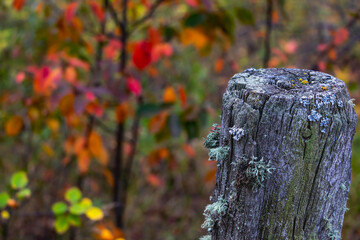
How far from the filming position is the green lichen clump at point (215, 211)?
101 centimetres

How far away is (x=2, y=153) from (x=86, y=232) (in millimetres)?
1514

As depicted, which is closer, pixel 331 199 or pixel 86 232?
pixel 331 199

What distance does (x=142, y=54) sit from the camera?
2.57 meters

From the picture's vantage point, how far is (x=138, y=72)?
8.84 feet

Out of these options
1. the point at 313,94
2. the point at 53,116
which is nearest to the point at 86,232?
the point at 53,116

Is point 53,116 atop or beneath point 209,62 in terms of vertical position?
beneath

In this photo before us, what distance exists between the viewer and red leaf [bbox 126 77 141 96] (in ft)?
7.95

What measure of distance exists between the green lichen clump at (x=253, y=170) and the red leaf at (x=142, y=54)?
1.74 meters

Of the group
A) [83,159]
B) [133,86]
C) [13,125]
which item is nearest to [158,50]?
[133,86]

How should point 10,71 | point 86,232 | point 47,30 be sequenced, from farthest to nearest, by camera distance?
point 10,71, point 86,232, point 47,30

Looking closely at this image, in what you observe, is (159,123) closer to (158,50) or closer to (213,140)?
(158,50)

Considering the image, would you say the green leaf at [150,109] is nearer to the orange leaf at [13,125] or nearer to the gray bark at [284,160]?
the orange leaf at [13,125]

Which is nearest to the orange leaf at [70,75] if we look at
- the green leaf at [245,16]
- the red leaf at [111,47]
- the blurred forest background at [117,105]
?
the blurred forest background at [117,105]

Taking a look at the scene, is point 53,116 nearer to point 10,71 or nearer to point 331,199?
point 10,71
